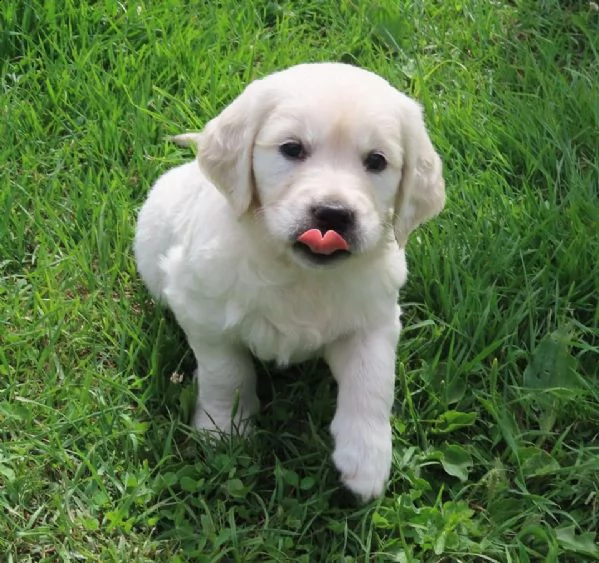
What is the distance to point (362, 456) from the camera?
260 cm

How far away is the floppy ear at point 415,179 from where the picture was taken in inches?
103

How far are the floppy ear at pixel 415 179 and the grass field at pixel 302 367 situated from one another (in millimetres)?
510

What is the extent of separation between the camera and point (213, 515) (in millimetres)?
2701

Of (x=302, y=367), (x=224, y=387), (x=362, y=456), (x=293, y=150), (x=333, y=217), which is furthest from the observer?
(x=302, y=367)

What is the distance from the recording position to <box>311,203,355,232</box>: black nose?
237 centimetres

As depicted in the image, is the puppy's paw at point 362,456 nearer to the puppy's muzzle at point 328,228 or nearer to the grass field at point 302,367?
the grass field at point 302,367

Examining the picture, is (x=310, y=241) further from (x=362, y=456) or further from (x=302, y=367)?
(x=302, y=367)

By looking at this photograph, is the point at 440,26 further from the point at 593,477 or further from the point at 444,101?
the point at 593,477

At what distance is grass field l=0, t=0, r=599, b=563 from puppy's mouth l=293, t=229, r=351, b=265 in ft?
2.14

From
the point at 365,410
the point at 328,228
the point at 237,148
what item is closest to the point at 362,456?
the point at 365,410

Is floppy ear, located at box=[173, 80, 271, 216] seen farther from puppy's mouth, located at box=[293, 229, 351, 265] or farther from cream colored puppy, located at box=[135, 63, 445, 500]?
puppy's mouth, located at box=[293, 229, 351, 265]

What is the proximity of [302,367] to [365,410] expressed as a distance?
482 millimetres

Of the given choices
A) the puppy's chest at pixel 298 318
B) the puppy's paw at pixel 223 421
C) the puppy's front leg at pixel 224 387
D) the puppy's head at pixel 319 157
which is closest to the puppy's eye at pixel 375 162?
the puppy's head at pixel 319 157

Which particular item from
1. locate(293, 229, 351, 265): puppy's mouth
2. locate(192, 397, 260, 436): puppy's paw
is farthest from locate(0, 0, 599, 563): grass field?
locate(293, 229, 351, 265): puppy's mouth
